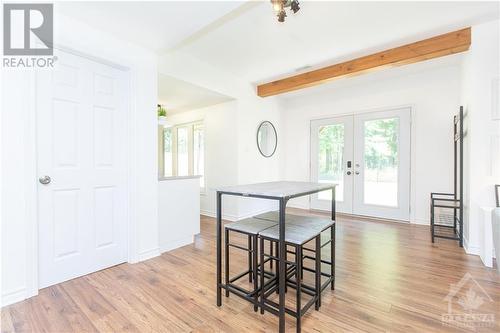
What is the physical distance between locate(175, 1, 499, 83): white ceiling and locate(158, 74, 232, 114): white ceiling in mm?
460

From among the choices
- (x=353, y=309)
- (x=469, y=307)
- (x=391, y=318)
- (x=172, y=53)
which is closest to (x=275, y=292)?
(x=353, y=309)

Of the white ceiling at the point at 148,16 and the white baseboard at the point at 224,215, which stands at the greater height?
the white ceiling at the point at 148,16

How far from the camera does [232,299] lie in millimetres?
1847

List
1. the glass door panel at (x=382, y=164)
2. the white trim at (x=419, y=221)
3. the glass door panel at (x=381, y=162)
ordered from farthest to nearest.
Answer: the glass door panel at (x=381, y=162)
the glass door panel at (x=382, y=164)
the white trim at (x=419, y=221)

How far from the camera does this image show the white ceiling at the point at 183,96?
345 cm

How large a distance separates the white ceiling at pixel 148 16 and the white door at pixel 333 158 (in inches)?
133

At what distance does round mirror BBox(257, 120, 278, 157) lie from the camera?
4754 millimetres

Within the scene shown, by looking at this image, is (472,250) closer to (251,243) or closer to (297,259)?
(297,259)

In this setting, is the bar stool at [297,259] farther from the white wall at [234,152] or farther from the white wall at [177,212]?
the white wall at [234,152]

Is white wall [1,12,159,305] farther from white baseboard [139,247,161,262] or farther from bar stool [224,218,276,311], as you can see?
bar stool [224,218,276,311]

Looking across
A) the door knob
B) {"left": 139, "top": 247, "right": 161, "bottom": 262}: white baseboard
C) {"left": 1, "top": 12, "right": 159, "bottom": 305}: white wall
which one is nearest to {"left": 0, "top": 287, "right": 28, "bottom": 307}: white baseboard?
{"left": 1, "top": 12, "right": 159, "bottom": 305}: white wall

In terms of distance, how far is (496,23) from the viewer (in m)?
2.52

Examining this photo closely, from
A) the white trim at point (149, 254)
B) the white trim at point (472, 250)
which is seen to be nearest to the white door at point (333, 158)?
the white trim at point (472, 250)

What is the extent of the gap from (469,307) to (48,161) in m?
3.53
